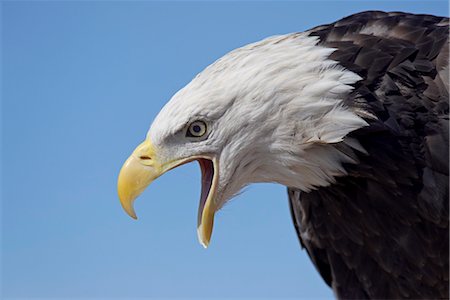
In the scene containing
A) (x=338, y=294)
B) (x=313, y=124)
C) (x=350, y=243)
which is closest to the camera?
(x=313, y=124)

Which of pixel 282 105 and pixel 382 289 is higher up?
pixel 282 105

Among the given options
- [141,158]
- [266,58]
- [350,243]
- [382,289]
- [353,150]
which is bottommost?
[382,289]

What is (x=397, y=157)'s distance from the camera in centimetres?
406

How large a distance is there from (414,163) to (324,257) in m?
Result: 1.47

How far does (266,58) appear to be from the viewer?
160 inches

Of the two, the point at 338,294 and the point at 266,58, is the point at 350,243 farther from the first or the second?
the point at 266,58

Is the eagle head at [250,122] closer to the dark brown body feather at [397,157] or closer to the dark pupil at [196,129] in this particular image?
the dark pupil at [196,129]

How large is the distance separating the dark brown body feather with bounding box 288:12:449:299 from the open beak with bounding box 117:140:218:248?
2.41ft

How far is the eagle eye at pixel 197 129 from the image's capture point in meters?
3.98

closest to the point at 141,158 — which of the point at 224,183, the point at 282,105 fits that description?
the point at 224,183

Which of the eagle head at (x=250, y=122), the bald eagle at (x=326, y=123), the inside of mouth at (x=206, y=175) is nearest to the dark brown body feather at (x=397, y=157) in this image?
the bald eagle at (x=326, y=123)

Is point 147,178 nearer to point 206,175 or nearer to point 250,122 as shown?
point 206,175

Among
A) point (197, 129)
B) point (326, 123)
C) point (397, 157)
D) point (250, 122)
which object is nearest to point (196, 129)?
point (197, 129)

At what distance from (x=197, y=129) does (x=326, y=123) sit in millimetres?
664
